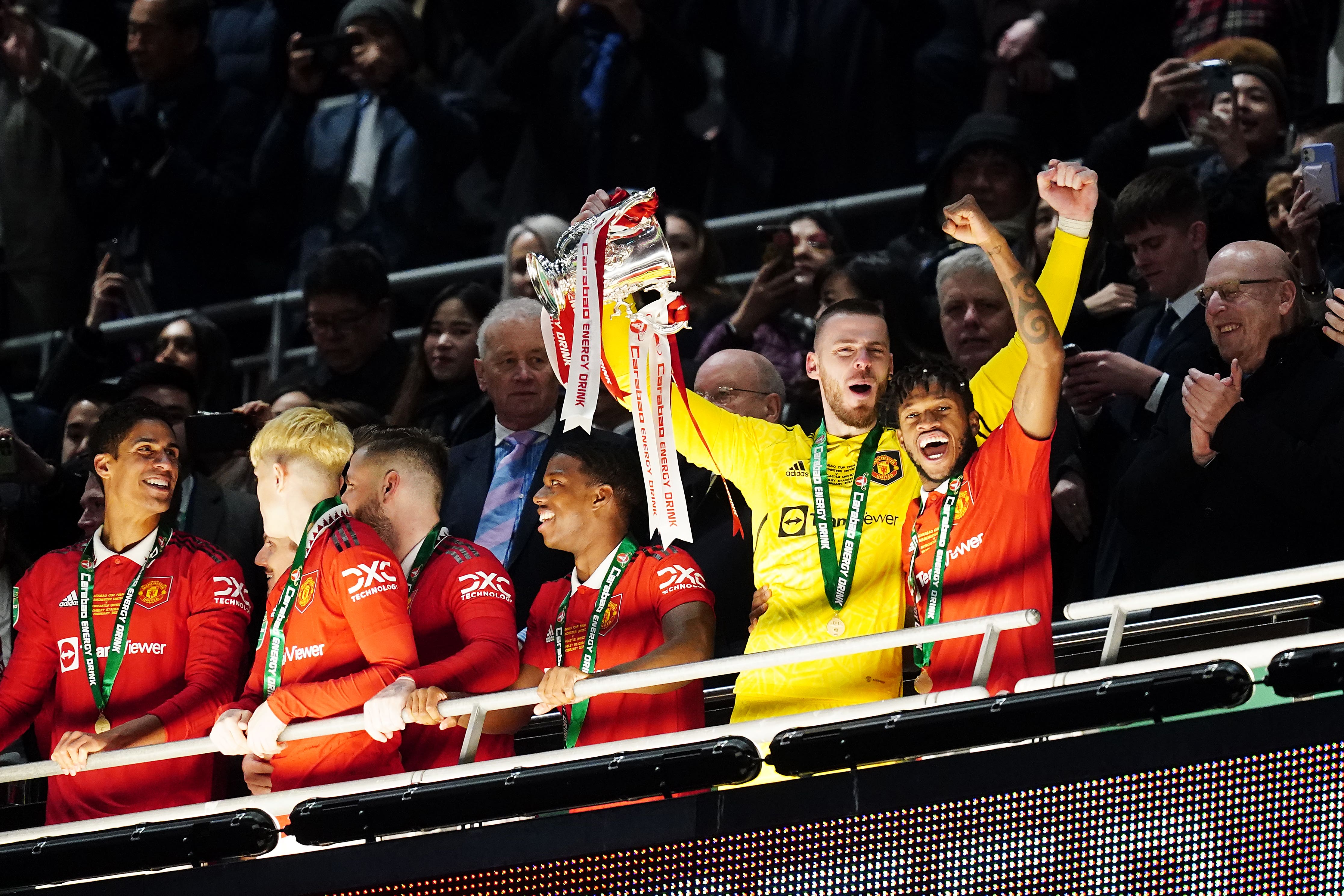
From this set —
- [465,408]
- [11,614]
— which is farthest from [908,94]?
[11,614]

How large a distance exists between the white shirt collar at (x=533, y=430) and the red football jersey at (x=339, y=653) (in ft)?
3.79

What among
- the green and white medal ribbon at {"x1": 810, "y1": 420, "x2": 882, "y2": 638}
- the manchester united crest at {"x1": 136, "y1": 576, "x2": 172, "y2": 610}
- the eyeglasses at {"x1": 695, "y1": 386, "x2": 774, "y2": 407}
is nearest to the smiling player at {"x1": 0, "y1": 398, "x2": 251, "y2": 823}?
the manchester united crest at {"x1": 136, "y1": 576, "x2": 172, "y2": 610}

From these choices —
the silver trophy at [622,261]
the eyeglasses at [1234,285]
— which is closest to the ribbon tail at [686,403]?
the silver trophy at [622,261]

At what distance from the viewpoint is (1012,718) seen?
4387mm

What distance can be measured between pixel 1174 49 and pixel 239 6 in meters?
4.78

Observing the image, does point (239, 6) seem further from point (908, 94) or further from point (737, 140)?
point (908, 94)

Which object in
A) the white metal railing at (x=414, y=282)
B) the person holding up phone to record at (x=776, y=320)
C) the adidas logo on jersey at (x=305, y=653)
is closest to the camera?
the adidas logo on jersey at (x=305, y=653)

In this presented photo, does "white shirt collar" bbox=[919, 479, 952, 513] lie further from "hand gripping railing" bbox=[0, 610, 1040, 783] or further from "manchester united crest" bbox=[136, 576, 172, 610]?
"manchester united crest" bbox=[136, 576, 172, 610]

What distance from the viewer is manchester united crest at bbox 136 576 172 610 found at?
5527 mm

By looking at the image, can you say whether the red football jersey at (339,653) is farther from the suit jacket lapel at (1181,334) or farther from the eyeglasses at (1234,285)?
the suit jacket lapel at (1181,334)

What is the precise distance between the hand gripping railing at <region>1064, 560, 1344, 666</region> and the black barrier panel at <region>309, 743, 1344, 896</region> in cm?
39

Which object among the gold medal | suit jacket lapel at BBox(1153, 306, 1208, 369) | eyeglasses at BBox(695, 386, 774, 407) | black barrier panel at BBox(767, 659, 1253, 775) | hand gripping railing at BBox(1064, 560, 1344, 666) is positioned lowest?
black barrier panel at BBox(767, 659, 1253, 775)

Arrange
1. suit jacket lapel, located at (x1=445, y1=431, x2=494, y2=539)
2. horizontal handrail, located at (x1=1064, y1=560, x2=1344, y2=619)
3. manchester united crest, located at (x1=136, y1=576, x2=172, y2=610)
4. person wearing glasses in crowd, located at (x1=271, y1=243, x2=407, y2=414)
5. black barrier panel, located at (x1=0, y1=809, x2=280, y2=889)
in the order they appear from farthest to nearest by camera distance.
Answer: person wearing glasses in crowd, located at (x1=271, y1=243, x2=407, y2=414) → suit jacket lapel, located at (x1=445, y1=431, x2=494, y2=539) → manchester united crest, located at (x1=136, y1=576, x2=172, y2=610) → black barrier panel, located at (x1=0, y1=809, x2=280, y2=889) → horizontal handrail, located at (x1=1064, y1=560, x2=1344, y2=619)

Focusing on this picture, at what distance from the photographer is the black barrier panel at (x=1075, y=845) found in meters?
4.34
